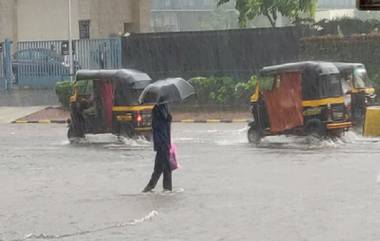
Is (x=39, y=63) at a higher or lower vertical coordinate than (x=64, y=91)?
higher

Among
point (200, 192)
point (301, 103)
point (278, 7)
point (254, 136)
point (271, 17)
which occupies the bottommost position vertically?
point (254, 136)

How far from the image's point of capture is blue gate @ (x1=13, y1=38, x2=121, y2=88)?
3559 cm

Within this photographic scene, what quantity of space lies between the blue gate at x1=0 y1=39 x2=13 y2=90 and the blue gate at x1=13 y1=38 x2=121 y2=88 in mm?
474

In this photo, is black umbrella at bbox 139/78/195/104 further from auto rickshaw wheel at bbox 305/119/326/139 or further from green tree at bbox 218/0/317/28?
green tree at bbox 218/0/317/28

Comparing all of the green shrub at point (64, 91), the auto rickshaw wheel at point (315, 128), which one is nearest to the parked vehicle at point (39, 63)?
the green shrub at point (64, 91)

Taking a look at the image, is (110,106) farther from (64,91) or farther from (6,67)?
(6,67)

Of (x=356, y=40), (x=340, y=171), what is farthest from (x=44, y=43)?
(x=340, y=171)

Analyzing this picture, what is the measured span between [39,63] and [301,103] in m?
18.7

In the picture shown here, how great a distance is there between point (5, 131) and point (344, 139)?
11.6m

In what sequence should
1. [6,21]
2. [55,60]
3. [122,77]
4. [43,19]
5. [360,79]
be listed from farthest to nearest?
[43,19]
[6,21]
[55,60]
[360,79]
[122,77]

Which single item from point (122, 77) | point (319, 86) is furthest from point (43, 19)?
point (319, 86)

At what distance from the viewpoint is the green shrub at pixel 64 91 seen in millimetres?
32531

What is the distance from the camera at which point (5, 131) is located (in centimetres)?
2702

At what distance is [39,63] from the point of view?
36.4 meters
